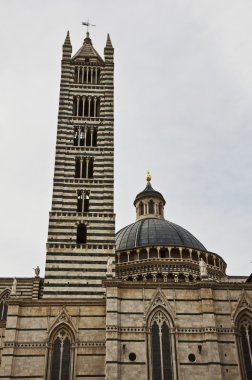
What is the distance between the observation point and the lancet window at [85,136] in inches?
1385

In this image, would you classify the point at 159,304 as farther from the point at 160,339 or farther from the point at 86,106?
the point at 86,106

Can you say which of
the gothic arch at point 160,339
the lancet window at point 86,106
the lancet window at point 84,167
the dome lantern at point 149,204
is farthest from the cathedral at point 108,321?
the dome lantern at point 149,204

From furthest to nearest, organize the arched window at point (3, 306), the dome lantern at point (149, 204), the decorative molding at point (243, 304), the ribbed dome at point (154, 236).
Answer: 1. the dome lantern at point (149, 204)
2. the ribbed dome at point (154, 236)
3. the arched window at point (3, 306)
4. the decorative molding at point (243, 304)

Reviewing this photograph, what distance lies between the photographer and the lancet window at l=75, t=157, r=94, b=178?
33750mm

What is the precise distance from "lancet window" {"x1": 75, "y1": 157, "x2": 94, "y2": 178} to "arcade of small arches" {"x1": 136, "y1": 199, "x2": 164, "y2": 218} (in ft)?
41.5

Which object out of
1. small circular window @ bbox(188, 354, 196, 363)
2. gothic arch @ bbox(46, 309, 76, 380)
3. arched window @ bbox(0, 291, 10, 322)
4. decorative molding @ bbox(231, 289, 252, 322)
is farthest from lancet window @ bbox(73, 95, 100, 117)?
small circular window @ bbox(188, 354, 196, 363)

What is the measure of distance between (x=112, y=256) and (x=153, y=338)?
7503 mm

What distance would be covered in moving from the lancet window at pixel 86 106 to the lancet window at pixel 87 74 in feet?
5.90

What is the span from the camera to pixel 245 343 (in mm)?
24031

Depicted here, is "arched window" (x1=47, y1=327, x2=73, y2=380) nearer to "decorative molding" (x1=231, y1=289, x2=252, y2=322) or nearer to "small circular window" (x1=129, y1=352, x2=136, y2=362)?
"small circular window" (x1=129, y1=352, x2=136, y2=362)

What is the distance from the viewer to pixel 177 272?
34.9 m

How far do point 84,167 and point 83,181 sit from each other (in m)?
1.29

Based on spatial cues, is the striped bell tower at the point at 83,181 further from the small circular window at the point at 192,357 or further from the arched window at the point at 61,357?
the small circular window at the point at 192,357

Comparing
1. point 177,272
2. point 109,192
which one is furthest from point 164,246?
point 109,192
